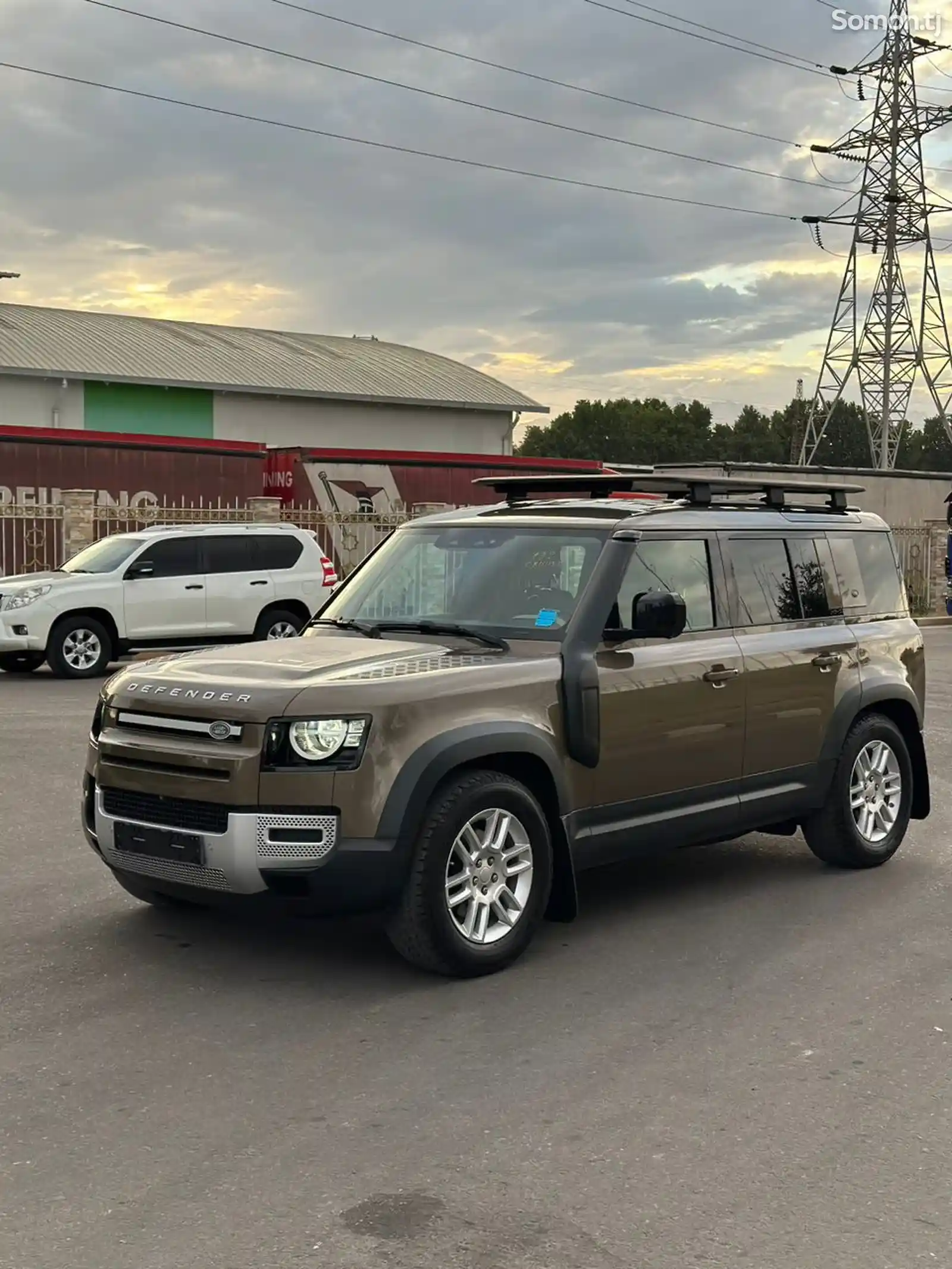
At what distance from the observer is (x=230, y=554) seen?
64.7 feet

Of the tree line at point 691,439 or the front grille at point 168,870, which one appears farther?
the tree line at point 691,439

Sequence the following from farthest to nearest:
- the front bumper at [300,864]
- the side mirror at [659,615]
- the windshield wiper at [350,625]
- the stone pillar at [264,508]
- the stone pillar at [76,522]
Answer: the stone pillar at [264,508]
the stone pillar at [76,522]
the windshield wiper at [350,625]
the side mirror at [659,615]
the front bumper at [300,864]

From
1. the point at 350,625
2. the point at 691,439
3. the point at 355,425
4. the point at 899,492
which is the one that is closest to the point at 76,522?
the point at 350,625

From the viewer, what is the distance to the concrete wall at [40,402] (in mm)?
39406

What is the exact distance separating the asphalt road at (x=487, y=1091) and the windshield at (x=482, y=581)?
1413mm

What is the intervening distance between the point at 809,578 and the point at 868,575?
659 millimetres

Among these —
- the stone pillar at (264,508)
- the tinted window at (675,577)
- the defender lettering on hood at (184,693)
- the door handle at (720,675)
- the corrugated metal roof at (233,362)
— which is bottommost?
the door handle at (720,675)

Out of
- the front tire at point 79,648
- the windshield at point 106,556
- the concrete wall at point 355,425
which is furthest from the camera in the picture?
the concrete wall at point 355,425

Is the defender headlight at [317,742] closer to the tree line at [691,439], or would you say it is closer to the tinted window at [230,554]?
the tinted window at [230,554]

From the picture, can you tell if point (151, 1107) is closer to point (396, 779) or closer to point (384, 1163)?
point (384, 1163)

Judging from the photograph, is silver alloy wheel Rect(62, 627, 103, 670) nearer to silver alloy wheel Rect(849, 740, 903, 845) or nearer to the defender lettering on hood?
silver alloy wheel Rect(849, 740, 903, 845)

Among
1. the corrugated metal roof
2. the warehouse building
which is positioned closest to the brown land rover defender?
the warehouse building

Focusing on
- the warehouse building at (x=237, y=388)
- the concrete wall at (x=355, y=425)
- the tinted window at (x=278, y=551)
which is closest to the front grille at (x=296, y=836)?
the tinted window at (x=278, y=551)

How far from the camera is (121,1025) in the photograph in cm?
529
